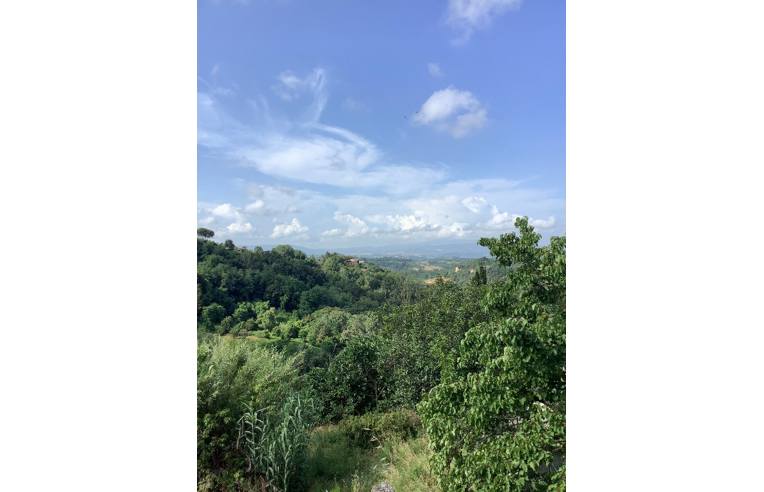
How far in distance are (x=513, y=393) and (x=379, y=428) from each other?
6.71ft

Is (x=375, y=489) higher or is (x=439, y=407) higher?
(x=439, y=407)

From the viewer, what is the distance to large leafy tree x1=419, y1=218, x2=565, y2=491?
1.75 m

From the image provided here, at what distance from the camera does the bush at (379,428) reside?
3.62m

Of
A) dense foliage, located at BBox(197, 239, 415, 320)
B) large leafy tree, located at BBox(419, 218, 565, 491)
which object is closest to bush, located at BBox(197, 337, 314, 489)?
large leafy tree, located at BBox(419, 218, 565, 491)

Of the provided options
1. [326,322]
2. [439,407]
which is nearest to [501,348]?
[439,407]

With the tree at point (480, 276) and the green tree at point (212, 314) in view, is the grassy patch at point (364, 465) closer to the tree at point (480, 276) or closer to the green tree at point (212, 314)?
the tree at point (480, 276)

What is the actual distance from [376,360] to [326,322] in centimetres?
169

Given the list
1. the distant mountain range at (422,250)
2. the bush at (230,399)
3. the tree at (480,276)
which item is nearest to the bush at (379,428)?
the bush at (230,399)

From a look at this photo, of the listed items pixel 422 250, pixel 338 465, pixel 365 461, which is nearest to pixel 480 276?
pixel 422 250

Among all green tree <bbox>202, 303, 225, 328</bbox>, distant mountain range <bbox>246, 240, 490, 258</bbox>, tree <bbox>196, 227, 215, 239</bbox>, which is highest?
tree <bbox>196, 227, 215, 239</bbox>

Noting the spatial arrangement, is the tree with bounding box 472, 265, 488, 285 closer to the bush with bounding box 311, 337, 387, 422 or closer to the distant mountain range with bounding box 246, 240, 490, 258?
the distant mountain range with bounding box 246, 240, 490, 258

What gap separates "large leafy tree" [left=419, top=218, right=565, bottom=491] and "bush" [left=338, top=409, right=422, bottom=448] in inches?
59.2
